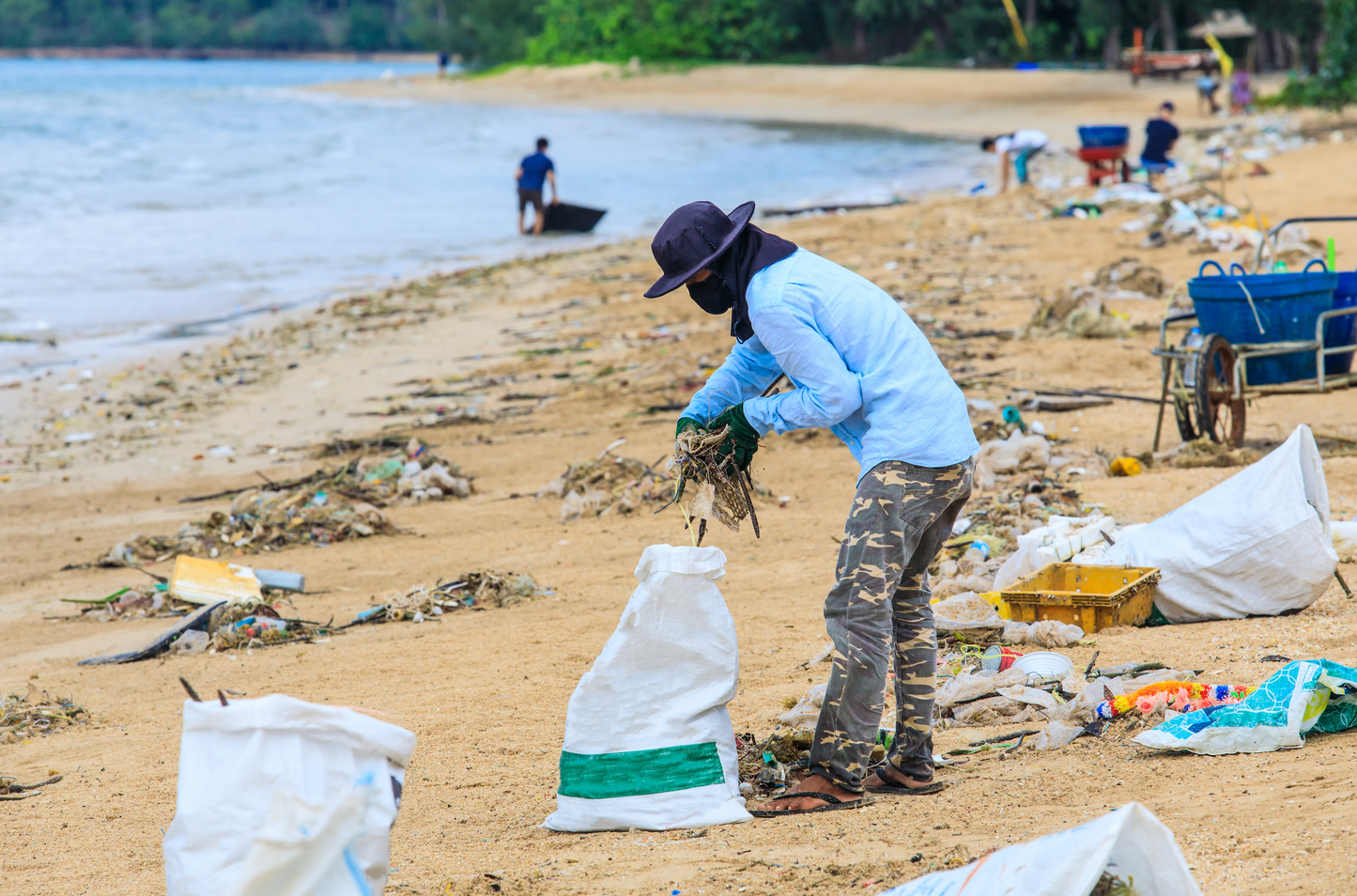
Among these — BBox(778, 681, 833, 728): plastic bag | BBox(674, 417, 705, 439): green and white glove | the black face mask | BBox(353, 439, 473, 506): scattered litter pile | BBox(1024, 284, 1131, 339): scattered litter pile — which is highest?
the black face mask

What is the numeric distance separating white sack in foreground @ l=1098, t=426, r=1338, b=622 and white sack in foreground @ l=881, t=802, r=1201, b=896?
274 cm

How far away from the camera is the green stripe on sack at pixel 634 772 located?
11.0 ft

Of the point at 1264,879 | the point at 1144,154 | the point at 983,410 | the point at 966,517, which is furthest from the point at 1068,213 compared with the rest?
the point at 1264,879

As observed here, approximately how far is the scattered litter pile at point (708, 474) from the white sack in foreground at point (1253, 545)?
212 centimetres

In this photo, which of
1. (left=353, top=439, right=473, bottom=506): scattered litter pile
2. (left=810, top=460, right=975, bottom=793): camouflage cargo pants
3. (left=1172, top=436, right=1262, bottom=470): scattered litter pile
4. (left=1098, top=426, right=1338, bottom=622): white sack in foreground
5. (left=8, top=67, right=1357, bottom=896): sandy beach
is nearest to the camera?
(left=8, top=67, right=1357, bottom=896): sandy beach

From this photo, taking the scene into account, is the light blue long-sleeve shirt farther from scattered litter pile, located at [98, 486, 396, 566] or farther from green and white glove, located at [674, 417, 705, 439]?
scattered litter pile, located at [98, 486, 396, 566]

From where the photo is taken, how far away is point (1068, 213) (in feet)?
56.8

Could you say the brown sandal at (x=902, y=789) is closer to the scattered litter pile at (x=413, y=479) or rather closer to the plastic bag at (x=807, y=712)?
the plastic bag at (x=807, y=712)

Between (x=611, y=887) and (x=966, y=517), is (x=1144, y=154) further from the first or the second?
(x=611, y=887)

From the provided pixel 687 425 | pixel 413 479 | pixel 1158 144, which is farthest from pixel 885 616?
pixel 1158 144

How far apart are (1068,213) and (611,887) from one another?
629 inches

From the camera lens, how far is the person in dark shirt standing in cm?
2017

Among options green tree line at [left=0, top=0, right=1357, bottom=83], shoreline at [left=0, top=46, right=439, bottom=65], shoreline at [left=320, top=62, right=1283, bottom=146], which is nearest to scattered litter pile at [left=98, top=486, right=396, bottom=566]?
green tree line at [left=0, top=0, right=1357, bottom=83]

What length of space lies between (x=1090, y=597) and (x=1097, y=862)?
114 inches
